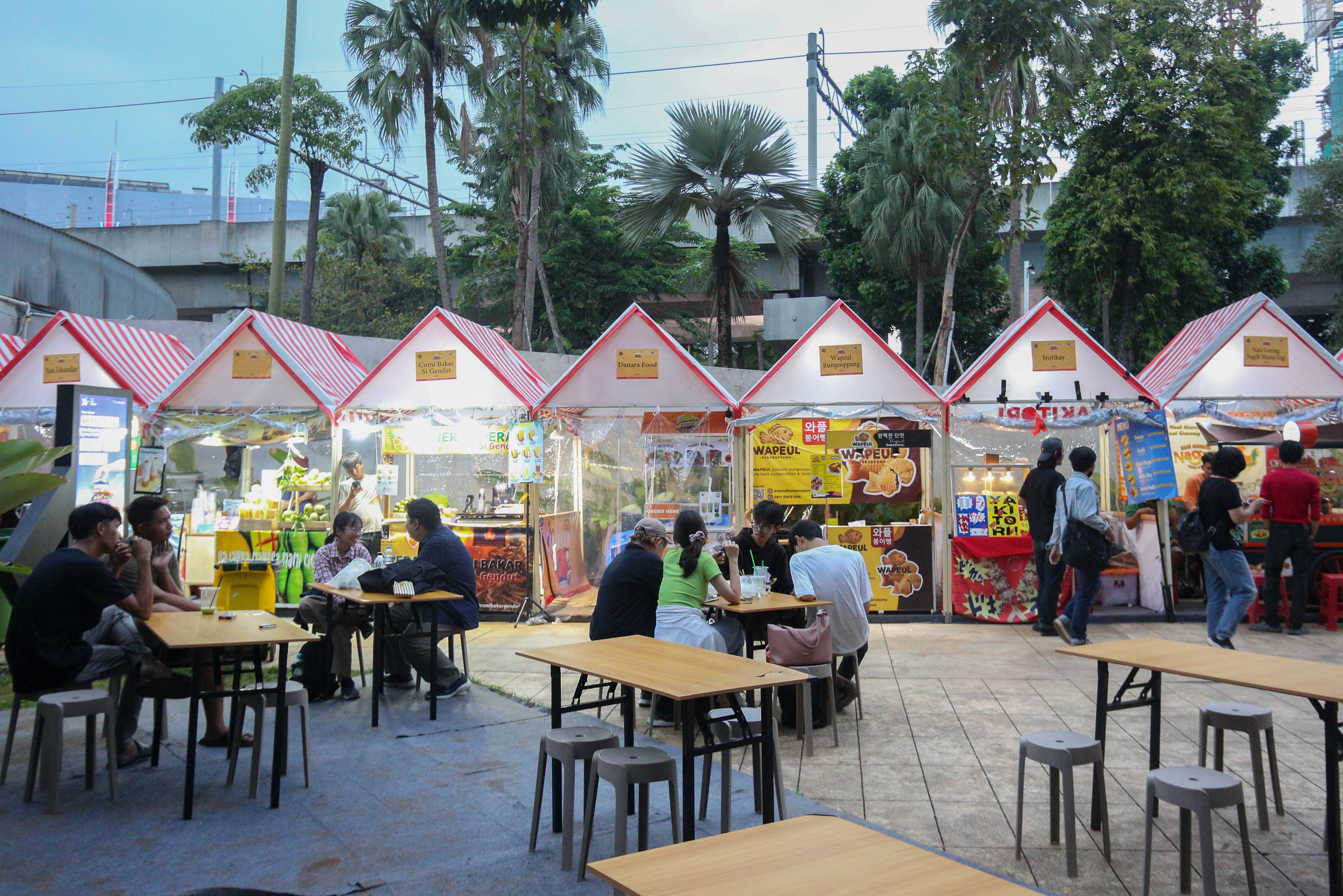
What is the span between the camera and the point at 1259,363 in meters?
9.58

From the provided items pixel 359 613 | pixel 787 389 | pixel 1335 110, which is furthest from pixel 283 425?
pixel 1335 110

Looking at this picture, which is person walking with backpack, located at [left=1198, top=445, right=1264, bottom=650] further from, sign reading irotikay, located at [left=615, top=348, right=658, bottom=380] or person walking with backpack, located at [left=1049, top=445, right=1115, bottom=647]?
sign reading irotikay, located at [left=615, top=348, right=658, bottom=380]

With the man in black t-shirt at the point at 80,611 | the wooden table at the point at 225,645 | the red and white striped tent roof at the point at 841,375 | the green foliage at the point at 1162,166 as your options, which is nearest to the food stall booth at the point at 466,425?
the red and white striped tent roof at the point at 841,375

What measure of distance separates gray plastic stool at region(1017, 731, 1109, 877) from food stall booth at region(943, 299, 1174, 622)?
213 inches

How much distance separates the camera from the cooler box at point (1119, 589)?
9.64 meters

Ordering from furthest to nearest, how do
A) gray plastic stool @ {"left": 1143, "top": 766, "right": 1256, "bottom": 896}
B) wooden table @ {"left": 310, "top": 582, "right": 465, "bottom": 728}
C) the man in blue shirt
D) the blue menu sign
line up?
the blue menu sign, the man in blue shirt, wooden table @ {"left": 310, "top": 582, "right": 465, "bottom": 728}, gray plastic stool @ {"left": 1143, "top": 766, "right": 1256, "bottom": 896}

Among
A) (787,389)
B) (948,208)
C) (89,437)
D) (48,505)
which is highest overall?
(948,208)

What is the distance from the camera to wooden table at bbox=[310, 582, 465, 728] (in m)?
5.95

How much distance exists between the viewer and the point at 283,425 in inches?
407

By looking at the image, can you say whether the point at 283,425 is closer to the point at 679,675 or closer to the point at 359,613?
the point at 359,613

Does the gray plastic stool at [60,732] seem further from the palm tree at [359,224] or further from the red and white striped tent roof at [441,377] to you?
the palm tree at [359,224]

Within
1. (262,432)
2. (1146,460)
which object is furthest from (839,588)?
(262,432)

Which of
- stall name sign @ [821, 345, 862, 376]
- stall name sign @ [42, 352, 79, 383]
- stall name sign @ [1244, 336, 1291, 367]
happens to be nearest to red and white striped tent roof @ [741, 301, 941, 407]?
stall name sign @ [821, 345, 862, 376]

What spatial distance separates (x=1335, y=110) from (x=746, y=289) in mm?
23450
